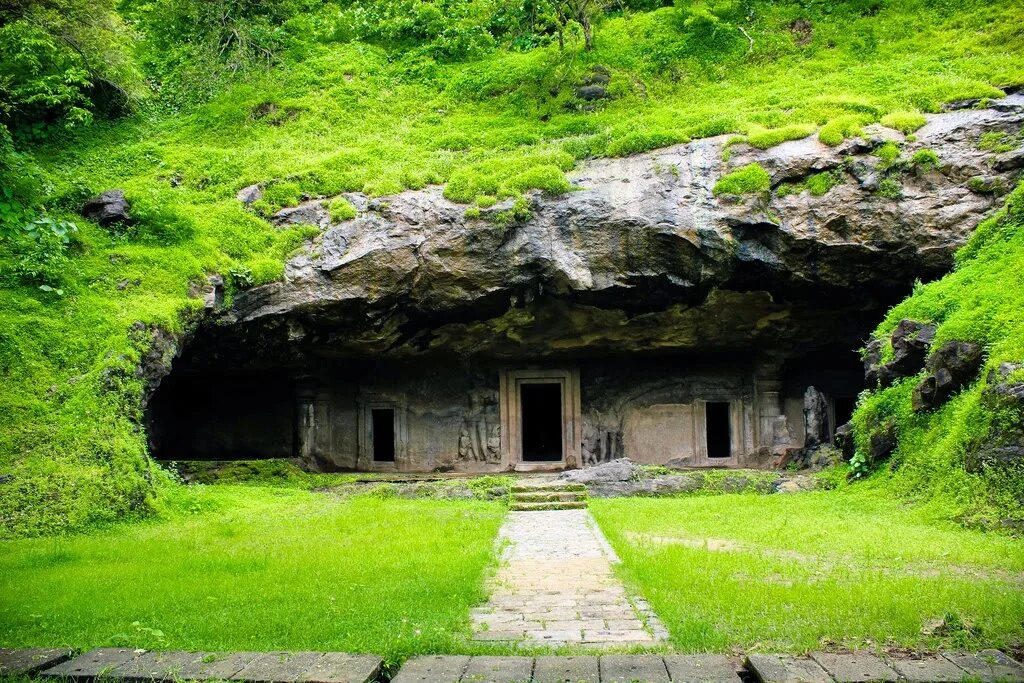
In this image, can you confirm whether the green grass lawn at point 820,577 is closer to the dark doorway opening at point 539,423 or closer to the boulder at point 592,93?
the boulder at point 592,93

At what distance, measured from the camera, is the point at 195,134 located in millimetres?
18875

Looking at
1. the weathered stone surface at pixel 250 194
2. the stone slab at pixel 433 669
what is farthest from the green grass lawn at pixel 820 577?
the weathered stone surface at pixel 250 194

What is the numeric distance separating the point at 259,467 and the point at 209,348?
105 inches

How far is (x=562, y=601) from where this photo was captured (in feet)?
18.6

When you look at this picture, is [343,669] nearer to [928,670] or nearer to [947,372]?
[928,670]

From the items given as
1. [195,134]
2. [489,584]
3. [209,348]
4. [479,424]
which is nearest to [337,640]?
[489,584]

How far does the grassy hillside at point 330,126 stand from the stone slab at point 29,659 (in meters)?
6.13

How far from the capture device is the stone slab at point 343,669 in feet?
12.3

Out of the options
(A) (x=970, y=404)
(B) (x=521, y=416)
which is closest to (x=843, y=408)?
(B) (x=521, y=416)

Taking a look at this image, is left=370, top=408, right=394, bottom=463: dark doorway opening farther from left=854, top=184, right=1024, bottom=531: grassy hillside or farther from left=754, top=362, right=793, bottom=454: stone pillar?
left=854, top=184, right=1024, bottom=531: grassy hillside

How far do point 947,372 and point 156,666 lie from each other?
36.2ft

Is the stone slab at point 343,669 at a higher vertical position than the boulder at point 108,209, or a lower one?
lower

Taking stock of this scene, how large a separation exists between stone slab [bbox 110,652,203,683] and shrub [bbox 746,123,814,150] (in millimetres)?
13593

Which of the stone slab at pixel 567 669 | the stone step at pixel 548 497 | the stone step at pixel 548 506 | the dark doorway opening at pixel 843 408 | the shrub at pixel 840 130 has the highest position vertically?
the shrub at pixel 840 130
